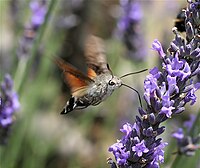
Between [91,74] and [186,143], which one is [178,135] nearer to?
[186,143]

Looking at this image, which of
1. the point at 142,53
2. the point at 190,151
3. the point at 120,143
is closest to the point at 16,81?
the point at 142,53

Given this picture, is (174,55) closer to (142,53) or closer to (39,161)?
(142,53)

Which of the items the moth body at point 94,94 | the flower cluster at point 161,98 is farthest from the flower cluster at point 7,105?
the flower cluster at point 161,98

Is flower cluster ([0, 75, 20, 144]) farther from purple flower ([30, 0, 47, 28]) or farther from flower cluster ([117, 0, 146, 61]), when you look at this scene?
flower cluster ([117, 0, 146, 61])

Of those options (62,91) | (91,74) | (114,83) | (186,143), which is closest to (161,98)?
(114,83)

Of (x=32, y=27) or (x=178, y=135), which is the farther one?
(x=32, y=27)

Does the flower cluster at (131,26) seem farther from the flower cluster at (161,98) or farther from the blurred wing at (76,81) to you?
the flower cluster at (161,98)
